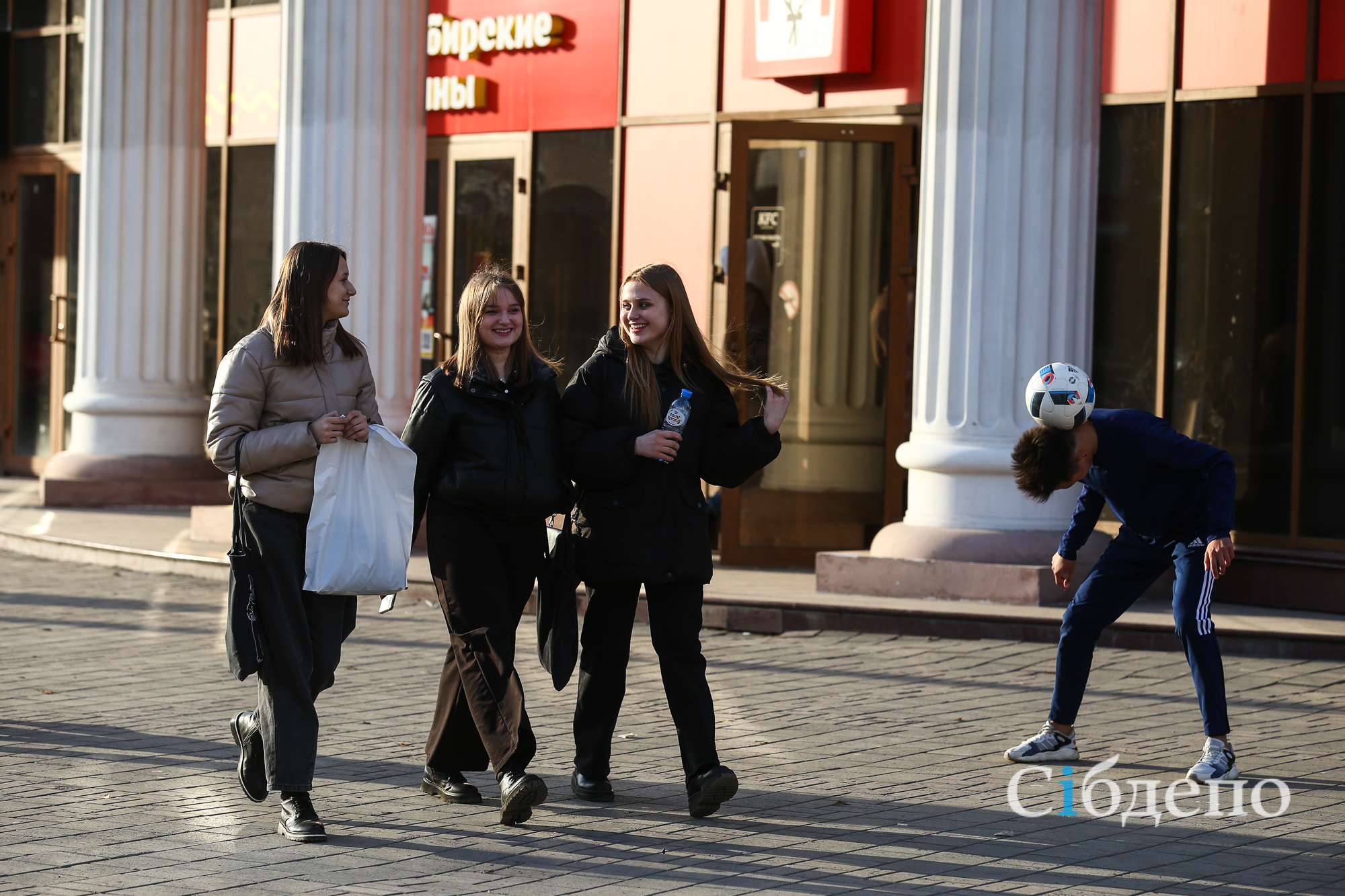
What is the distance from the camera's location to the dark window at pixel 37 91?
18688 mm

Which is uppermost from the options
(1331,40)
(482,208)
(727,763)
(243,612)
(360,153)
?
(1331,40)

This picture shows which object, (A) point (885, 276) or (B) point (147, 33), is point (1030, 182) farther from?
(B) point (147, 33)

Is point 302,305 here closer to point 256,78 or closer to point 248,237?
point 248,237

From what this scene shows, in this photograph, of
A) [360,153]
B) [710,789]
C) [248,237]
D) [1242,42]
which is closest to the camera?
[710,789]

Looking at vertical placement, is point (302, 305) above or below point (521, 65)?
below

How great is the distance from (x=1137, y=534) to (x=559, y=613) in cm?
234

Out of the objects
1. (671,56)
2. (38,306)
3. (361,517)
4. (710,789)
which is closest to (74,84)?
(38,306)

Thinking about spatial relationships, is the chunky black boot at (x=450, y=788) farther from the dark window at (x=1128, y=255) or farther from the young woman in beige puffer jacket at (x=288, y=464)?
the dark window at (x=1128, y=255)

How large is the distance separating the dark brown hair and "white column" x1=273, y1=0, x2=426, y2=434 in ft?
22.1

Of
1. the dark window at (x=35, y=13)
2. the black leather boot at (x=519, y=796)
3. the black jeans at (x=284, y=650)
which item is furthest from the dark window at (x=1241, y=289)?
the dark window at (x=35, y=13)

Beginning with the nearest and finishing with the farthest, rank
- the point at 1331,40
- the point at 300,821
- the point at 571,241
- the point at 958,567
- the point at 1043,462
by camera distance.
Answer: the point at 300,821 → the point at 1043,462 → the point at 958,567 → the point at 1331,40 → the point at 571,241

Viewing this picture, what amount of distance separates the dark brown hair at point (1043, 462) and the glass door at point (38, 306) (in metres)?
14.0

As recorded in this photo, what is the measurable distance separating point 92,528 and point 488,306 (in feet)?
29.4

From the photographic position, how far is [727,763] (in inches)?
264
